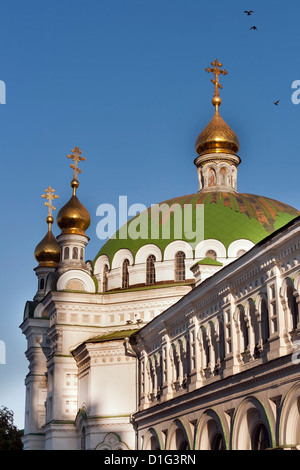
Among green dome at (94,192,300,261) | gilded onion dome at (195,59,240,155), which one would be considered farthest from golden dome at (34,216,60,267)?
gilded onion dome at (195,59,240,155)

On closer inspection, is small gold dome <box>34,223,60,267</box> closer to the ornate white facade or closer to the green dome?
the green dome

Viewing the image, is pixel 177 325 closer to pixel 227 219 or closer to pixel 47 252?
pixel 227 219

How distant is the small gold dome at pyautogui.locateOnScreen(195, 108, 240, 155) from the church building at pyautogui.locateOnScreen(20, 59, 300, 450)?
0.20 ft

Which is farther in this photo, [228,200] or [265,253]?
[228,200]

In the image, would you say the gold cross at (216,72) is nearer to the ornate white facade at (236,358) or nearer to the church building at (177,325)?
the church building at (177,325)

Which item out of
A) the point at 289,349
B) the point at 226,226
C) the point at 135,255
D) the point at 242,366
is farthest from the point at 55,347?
the point at 289,349

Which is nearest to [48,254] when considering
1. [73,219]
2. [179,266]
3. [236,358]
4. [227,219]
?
[73,219]

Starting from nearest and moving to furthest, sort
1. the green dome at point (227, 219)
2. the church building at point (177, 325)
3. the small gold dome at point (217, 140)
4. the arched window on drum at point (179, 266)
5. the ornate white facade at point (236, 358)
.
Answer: the ornate white facade at point (236, 358)
the church building at point (177, 325)
the arched window on drum at point (179, 266)
the green dome at point (227, 219)
the small gold dome at point (217, 140)

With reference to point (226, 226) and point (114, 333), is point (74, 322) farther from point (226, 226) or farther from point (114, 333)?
point (226, 226)

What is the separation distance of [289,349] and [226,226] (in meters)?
15.8

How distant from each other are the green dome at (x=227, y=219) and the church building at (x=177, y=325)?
6 centimetres

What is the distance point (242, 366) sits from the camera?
670 inches

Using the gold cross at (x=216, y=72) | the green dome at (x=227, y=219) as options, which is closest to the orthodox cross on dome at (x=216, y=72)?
the gold cross at (x=216, y=72)

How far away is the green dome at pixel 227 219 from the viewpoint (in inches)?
1186
